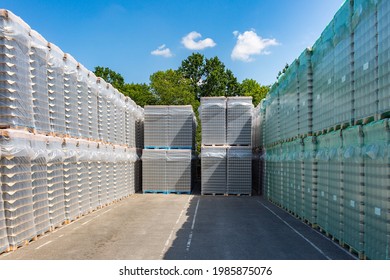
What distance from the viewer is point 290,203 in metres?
11.6

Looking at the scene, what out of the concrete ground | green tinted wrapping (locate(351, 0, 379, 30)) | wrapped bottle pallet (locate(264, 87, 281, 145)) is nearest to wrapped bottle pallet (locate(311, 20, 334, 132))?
green tinted wrapping (locate(351, 0, 379, 30))

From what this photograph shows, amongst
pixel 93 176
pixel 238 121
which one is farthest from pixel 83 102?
pixel 238 121

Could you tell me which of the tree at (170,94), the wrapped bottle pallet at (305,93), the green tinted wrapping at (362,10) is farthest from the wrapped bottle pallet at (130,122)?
the tree at (170,94)

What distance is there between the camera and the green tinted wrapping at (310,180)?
902 centimetres

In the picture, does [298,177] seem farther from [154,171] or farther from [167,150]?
[154,171]

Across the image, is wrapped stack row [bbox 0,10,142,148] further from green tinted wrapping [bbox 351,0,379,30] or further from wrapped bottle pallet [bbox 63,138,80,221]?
green tinted wrapping [bbox 351,0,379,30]

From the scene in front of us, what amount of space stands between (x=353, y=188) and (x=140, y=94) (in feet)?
120

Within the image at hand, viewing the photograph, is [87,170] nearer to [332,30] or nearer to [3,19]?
[3,19]

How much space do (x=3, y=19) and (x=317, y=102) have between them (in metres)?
7.72

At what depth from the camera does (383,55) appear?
5422 millimetres

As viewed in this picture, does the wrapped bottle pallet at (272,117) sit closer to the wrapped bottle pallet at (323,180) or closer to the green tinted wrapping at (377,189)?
the wrapped bottle pallet at (323,180)

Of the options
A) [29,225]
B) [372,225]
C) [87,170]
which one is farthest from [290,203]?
[29,225]

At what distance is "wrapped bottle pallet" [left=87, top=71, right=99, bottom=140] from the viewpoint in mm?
12164

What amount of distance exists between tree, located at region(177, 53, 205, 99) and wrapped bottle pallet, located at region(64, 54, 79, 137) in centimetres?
3439
